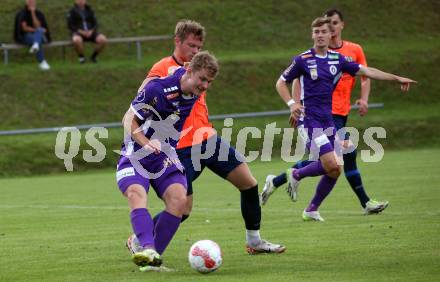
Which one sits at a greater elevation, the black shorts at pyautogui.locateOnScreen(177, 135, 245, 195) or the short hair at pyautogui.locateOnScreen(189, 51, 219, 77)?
the short hair at pyautogui.locateOnScreen(189, 51, 219, 77)

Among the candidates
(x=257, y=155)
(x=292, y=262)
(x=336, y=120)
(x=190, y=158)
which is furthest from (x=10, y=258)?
(x=257, y=155)

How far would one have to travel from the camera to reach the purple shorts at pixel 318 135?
12.4m

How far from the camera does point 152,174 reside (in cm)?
866

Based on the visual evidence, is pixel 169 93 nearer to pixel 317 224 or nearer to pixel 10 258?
pixel 10 258

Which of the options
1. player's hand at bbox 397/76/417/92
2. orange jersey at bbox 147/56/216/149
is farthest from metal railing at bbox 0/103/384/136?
orange jersey at bbox 147/56/216/149

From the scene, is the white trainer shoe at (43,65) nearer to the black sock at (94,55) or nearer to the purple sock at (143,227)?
the black sock at (94,55)

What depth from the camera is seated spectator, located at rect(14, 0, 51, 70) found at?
2877 cm

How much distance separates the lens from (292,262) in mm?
9000

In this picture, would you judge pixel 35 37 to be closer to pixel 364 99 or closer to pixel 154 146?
pixel 364 99

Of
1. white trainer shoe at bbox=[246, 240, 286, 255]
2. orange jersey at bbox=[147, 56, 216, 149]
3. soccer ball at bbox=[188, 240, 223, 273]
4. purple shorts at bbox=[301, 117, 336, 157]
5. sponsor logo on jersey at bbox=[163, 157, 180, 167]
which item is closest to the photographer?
soccer ball at bbox=[188, 240, 223, 273]

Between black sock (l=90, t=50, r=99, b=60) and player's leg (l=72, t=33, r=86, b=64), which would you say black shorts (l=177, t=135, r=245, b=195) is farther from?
black sock (l=90, t=50, r=99, b=60)

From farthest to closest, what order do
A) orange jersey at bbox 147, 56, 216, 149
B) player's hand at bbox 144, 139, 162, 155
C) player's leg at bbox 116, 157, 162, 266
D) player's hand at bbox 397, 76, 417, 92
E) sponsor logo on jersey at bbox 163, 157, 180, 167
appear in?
player's hand at bbox 397, 76, 417, 92 → orange jersey at bbox 147, 56, 216, 149 → sponsor logo on jersey at bbox 163, 157, 180, 167 → player's hand at bbox 144, 139, 162, 155 → player's leg at bbox 116, 157, 162, 266

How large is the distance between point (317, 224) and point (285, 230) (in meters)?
0.62

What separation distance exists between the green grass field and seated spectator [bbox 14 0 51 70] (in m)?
10.5
